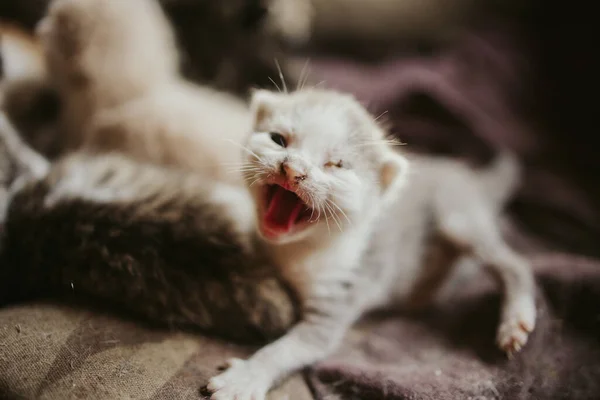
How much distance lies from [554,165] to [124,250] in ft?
5.12

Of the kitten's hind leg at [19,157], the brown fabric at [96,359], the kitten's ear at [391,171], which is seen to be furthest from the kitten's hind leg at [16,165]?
the kitten's ear at [391,171]

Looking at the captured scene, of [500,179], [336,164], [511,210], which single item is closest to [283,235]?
[336,164]

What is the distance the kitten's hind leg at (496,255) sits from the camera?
101cm

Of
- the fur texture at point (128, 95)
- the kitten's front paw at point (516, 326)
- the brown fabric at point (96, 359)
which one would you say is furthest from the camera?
the fur texture at point (128, 95)

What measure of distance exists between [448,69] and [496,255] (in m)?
0.92

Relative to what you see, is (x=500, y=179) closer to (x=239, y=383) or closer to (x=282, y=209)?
(x=282, y=209)

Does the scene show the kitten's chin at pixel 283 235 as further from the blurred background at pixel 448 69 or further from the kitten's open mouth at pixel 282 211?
the blurred background at pixel 448 69

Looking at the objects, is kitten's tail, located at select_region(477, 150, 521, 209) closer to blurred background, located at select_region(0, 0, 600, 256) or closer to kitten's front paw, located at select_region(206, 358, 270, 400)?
blurred background, located at select_region(0, 0, 600, 256)

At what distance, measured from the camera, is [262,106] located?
1067 millimetres

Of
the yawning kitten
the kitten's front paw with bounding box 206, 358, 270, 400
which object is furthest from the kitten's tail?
the kitten's front paw with bounding box 206, 358, 270, 400

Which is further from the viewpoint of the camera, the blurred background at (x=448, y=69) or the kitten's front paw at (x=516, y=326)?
the blurred background at (x=448, y=69)

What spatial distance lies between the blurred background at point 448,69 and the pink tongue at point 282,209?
24.8 inches

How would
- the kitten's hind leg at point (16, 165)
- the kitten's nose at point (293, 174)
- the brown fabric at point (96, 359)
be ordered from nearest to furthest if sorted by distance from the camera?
the brown fabric at point (96, 359)
the kitten's nose at point (293, 174)
the kitten's hind leg at point (16, 165)

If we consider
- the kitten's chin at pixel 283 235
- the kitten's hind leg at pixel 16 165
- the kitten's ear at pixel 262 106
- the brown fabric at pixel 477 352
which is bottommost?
the brown fabric at pixel 477 352
